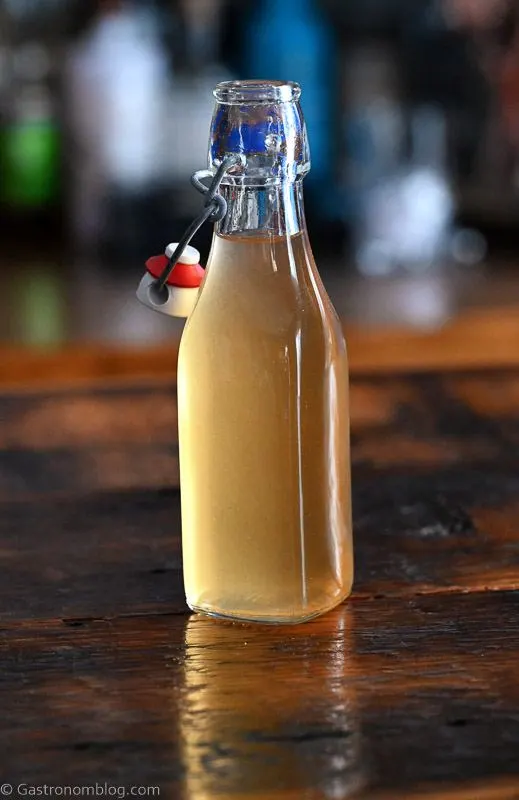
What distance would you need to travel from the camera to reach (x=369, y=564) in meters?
0.67

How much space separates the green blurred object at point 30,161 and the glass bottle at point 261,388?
1375 millimetres

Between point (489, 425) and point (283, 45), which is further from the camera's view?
point (283, 45)

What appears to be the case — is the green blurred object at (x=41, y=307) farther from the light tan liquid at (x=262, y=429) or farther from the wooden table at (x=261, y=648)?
the light tan liquid at (x=262, y=429)

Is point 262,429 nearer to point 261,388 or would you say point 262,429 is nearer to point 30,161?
point 261,388

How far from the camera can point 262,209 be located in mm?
Result: 563

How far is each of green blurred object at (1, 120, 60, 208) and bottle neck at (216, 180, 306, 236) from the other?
1.38 metres

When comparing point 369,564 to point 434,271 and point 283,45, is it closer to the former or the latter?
point 434,271

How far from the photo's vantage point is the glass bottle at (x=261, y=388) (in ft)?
1.83

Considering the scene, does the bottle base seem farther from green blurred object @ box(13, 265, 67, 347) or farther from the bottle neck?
green blurred object @ box(13, 265, 67, 347)

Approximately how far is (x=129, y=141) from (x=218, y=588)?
1.30 meters

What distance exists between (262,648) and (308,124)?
1.38 meters

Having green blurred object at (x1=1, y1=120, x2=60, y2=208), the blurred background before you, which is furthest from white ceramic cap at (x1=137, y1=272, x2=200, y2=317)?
green blurred object at (x1=1, y1=120, x2=60, y2=208)

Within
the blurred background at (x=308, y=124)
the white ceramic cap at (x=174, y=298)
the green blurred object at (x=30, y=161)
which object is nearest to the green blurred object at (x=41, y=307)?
the blurred background at (x=308, y=124)

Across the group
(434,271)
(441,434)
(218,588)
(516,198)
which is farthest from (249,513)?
(516,198)
